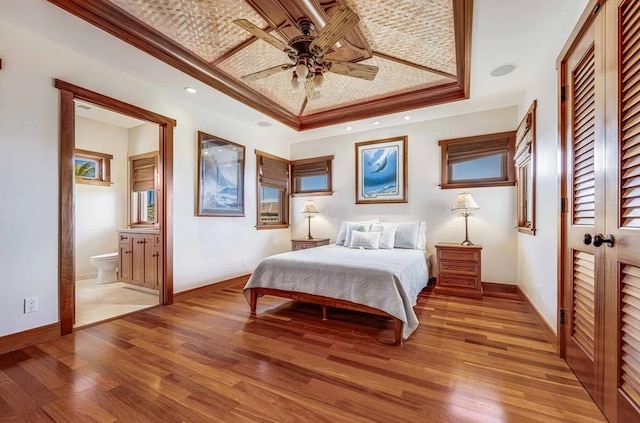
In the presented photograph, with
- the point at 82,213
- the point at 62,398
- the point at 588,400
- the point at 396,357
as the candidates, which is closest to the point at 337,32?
A: the point at 396,357

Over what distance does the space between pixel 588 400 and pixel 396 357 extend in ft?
3.53

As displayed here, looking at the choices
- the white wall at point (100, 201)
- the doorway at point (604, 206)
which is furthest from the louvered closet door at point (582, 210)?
the white wall at point (100, 201)

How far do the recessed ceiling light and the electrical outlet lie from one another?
477 centimetres

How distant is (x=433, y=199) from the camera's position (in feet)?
14.3

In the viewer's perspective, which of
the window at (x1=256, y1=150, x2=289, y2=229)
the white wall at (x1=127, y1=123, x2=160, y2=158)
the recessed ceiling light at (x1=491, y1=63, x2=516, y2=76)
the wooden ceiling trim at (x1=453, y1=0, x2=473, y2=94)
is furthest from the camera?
the window at (x1=256, y1=150, x2=289, y2=229)

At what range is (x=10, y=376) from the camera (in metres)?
1.87

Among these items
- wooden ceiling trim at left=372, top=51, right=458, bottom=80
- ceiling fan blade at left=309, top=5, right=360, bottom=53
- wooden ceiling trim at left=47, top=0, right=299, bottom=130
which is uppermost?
wooden ceiling trim at left=372, top=51, right=458, bottom=80

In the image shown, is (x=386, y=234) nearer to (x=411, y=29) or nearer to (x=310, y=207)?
(x=310, y=207)

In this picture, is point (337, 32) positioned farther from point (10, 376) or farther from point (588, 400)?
point (10, 376)

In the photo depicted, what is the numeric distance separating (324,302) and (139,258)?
3019 mm

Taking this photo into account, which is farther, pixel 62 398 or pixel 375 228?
pixel 375 228

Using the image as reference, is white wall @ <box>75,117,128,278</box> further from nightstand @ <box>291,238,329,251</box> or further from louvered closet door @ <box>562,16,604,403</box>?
louvered closet door @ <box>562,16,604,403</box>

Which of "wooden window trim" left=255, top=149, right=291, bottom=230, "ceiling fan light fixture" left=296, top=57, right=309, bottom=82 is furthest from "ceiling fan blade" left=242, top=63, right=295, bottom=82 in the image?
"wooden window trim" left=255, top=149, right=291, bottom=230

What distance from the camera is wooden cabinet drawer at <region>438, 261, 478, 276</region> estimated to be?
3.64m
